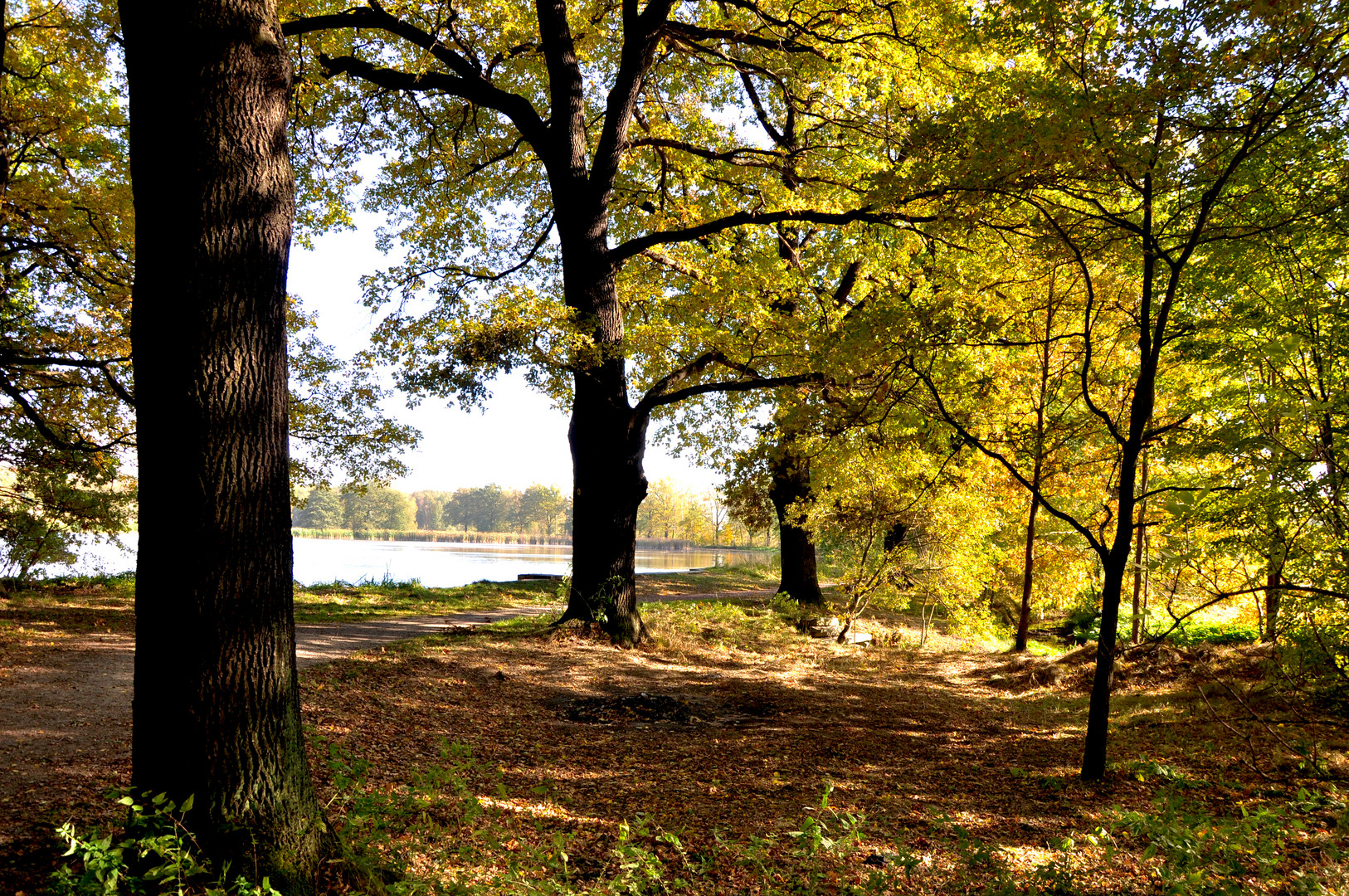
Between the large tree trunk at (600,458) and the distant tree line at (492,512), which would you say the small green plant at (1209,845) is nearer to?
the large tree trunk at (600,458)

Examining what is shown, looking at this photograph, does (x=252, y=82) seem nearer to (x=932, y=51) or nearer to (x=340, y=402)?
(x=932, y=51)

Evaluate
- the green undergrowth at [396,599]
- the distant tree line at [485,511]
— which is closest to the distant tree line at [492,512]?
the distant tree line at [485,511]

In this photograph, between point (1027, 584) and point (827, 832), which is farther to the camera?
point (1027, 584)

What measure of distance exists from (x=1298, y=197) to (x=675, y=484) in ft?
306

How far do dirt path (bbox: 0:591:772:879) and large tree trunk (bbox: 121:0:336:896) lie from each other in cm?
89

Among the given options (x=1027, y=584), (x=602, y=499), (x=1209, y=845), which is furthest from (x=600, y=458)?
(x=1209, y=845)

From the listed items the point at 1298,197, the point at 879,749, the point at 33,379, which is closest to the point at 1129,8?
the point at 1298,197

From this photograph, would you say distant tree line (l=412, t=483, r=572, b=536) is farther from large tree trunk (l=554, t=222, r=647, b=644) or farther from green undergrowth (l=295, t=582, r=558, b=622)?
large tree trunk (l=554, t=222, r=647, b=644)

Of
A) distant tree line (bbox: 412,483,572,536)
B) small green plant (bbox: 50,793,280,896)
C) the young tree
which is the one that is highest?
the young tree

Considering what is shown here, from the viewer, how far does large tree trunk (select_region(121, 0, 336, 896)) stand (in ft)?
9.51

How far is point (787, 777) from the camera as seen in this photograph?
18.0ft

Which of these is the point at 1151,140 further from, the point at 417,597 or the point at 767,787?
the point at 417,597

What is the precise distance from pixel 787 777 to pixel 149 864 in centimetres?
403

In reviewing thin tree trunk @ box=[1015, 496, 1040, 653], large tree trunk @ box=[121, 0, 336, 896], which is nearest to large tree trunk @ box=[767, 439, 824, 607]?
thin tree trunk @ box=[1015, 496, 1040, 653]
